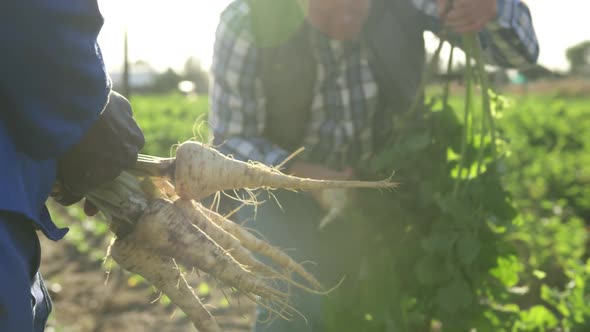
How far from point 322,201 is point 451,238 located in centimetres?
39

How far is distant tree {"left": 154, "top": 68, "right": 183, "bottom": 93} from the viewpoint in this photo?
50875mm

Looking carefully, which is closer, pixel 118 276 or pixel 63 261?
pixel 118 276

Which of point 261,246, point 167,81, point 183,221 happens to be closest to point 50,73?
point 183,221

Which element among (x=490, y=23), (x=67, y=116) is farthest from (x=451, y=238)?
(x=67, y=116)

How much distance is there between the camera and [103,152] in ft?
3.93

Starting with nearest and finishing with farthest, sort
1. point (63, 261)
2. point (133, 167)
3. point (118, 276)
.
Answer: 1. point (133, 167)
2. point (118, 276)
3. point (63, 261)

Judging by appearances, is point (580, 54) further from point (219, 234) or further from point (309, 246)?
point (219, 234)

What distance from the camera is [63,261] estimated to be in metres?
5.63

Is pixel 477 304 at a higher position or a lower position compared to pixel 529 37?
lower

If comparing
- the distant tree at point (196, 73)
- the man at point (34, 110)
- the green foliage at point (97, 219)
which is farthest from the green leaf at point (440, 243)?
the distant tree at point (196, 73)

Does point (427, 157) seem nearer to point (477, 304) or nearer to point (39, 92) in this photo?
point (477, 304)

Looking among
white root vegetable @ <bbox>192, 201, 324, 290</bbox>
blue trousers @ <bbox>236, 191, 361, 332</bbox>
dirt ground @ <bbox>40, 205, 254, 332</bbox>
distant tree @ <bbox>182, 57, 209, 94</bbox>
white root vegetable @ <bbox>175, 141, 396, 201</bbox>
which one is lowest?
distant tree @ <bbox>182, 57, 209, 94</bbox>

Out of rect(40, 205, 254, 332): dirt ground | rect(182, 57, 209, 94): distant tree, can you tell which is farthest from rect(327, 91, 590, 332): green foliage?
rect(182, 57, 209, 94): distant tree

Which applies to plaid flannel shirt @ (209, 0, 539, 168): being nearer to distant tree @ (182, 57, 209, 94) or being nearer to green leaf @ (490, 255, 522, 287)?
green leaf @ (490, 255, 522, 287)
